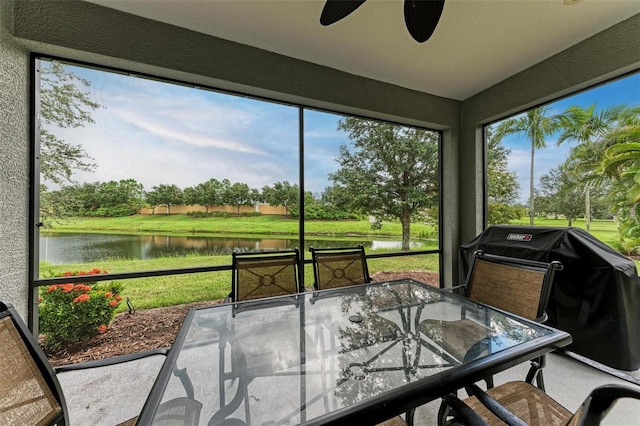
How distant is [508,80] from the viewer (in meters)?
3.14

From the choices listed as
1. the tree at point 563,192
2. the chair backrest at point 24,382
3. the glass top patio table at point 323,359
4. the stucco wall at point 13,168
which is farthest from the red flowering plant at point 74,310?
the tree at point 563,192

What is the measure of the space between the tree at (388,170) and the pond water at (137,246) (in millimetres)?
971

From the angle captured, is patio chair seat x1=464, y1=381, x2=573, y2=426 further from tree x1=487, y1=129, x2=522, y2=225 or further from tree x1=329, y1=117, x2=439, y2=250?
tree x1=487, y1=129, x2=522, y2=225

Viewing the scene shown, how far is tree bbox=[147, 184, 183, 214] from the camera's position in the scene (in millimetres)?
2521

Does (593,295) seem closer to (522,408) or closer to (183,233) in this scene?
(522,408)

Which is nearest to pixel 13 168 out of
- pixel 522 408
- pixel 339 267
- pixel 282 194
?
pixel 282 194

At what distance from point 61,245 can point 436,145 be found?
4.61m

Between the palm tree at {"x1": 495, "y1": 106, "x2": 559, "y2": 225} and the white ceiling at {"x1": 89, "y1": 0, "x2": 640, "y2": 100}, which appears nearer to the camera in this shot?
the white ceiling at {"x1": 89, "y1": 0, "x2": 640, "y2": 100}

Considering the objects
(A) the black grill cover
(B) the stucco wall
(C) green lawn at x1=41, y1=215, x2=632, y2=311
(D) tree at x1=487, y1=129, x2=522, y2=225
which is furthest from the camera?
(D) tree at x1=487, y1=129, x2=522, y2=225

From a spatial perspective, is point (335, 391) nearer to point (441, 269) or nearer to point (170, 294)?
point (170, 294)

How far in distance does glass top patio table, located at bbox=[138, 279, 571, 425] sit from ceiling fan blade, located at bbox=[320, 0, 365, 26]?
1869 millimetres

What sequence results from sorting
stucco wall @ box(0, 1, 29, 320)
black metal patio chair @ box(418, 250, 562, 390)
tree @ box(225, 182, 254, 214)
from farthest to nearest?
tree @ box(225, 182, 254, 214) → stucco wall @ box(0, 1, 29, 320) → black metal patio chair @ box(418, 250, 562, 390)

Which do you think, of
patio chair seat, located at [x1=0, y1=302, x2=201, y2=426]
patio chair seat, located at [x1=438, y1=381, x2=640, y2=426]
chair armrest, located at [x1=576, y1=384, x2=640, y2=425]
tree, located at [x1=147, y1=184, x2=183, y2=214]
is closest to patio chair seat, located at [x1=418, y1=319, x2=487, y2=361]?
patio chair seat, located at [x1=438, y1=381, x2=640, y2=426]

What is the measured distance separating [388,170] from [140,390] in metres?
3.51
